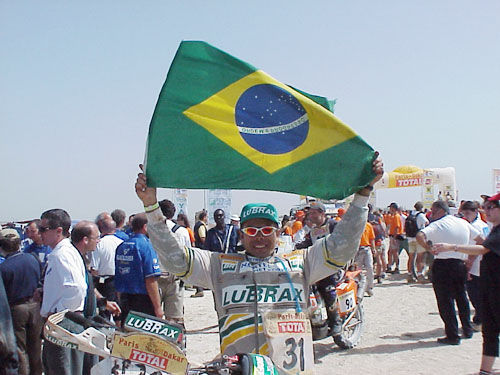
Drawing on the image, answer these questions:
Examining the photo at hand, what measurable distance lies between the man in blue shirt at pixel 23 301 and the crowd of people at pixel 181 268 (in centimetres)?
1

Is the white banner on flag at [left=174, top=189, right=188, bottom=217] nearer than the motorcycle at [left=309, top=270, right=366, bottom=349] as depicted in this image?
No

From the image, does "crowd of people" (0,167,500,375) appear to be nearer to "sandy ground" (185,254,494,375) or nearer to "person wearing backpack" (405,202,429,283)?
"sandy ground" (185,254,494,375)

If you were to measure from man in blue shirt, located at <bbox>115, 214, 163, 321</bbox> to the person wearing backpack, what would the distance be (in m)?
9.55

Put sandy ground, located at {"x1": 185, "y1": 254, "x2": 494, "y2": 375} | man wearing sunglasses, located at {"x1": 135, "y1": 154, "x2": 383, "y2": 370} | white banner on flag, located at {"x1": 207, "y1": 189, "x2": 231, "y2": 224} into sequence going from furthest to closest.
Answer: white banner on flag, located at {"x1": 207, "y1": 189, "x2": 231, "y2": 224} → sandy ground, located at {"x1": 185, "y1": 254, "x2": 494, "y2": 375} → man wearing sunglasses, located at {"x1": 135, "y1": 154, "x2": 383, "y2": 370}

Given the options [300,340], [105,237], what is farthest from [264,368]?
[105,237]

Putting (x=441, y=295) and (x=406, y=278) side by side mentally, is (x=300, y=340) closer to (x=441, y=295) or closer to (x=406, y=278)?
(x=441, y=295)

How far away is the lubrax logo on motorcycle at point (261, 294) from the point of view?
2988mm

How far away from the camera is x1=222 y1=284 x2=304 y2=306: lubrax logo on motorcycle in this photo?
2.99 metres

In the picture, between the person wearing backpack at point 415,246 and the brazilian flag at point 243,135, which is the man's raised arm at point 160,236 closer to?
the brazilian flag at point 243,135

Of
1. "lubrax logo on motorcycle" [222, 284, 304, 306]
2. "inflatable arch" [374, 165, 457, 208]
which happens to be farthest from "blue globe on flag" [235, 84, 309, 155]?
"inflatable arch" [374, 165, 457, 208]

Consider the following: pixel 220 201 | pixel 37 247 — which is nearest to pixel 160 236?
pixel 37 247

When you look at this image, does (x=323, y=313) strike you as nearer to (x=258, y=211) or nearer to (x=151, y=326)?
(x=258, y=211)

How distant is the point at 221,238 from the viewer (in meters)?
10.2

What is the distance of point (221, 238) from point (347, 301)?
3680 millimetres
